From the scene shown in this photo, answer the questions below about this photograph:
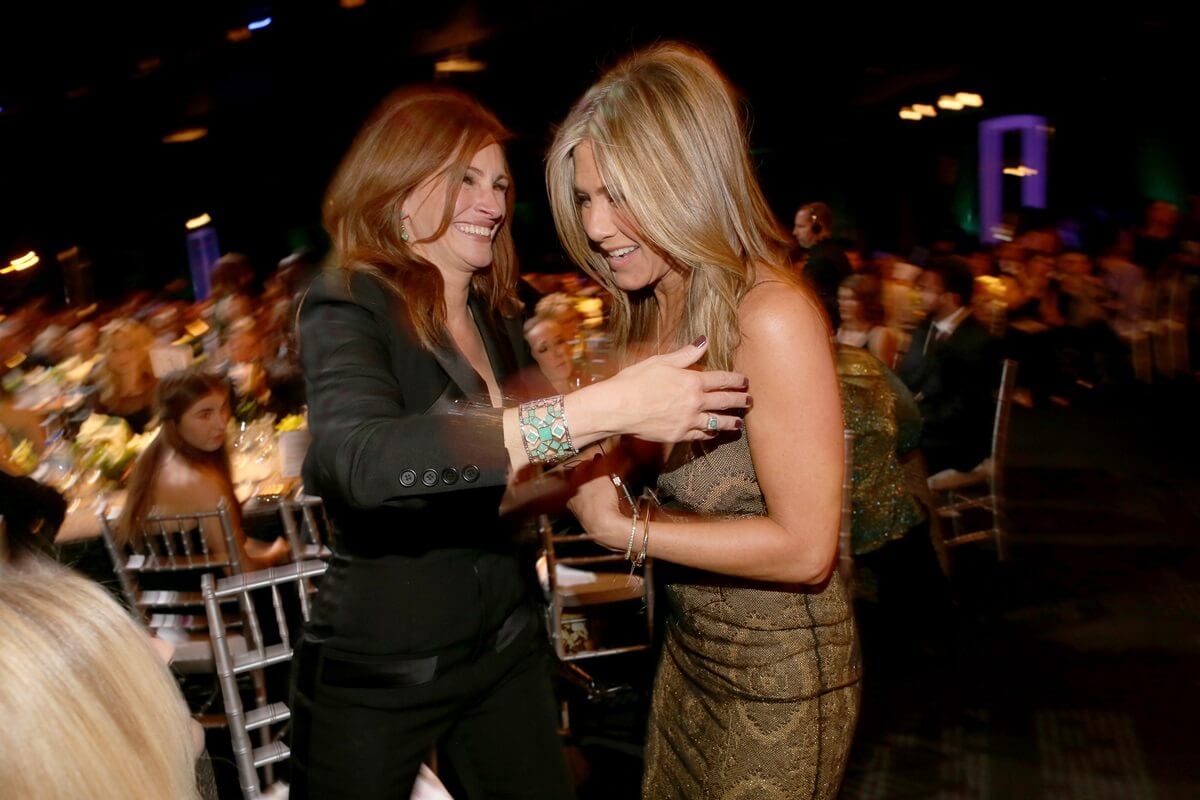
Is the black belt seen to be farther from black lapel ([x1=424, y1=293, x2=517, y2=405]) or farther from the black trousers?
black lapel ([x1=424, y1=293, x2=517, y2=405])

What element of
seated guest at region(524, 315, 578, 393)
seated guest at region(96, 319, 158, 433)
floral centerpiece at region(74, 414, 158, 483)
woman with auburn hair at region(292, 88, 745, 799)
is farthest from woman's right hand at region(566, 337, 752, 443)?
seated guest at region(96, 319, 158, 433)

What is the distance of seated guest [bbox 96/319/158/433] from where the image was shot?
17.1ft

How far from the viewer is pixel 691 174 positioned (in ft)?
4.56

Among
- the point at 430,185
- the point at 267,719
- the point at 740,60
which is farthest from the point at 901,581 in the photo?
the point at 740,60

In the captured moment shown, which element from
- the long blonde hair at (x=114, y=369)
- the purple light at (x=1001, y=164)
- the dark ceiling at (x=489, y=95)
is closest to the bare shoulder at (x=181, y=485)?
the long blonde hair at (x=114, y=369)

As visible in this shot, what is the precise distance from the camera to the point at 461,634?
5.22ft

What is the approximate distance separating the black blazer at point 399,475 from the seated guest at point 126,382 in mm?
4127

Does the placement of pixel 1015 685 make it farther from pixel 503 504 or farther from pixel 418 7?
pixel 418 7

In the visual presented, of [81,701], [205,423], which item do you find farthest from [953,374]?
[81,701]

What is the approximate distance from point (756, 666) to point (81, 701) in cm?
102

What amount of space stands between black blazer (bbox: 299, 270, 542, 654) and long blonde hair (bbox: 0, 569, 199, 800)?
0.42 m

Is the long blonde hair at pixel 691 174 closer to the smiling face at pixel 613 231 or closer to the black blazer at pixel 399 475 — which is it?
the smiling face at pixel 613 231

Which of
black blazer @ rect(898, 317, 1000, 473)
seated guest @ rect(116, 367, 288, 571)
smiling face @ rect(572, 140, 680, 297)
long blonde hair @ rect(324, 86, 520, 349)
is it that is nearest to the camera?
smiling face @ rect(572, 140, 680, 297)

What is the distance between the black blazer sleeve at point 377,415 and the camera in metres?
1.21
